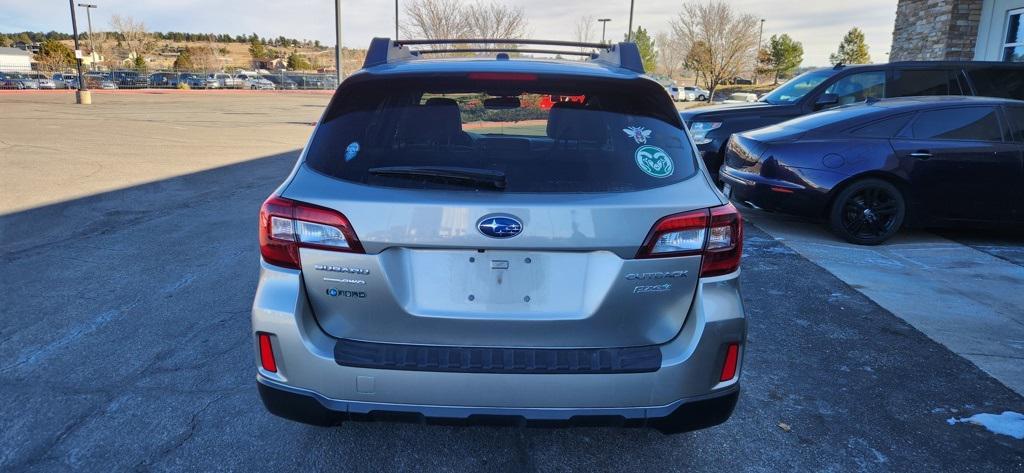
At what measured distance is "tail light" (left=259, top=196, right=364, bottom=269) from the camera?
7.75 feet

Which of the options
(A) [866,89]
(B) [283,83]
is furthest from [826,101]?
(B) [283,83]

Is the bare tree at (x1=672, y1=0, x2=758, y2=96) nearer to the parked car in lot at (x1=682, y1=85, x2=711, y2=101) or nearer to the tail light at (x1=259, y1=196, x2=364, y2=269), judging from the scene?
the parked car in lot at (x1=682, y1=85, x2=711, y2=101)

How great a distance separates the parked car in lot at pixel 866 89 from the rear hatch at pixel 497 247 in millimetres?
7455

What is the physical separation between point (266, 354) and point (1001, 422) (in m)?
3.38

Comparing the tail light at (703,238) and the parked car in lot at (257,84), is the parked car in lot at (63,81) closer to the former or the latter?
the parked car in lot at (257,84)

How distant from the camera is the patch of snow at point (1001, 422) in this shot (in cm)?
331

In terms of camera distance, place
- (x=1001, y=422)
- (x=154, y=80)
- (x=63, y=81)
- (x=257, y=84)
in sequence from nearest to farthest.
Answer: (x=1001, y=422), (x=63, y=81), (x=154, y=80), (x=257, y=84)

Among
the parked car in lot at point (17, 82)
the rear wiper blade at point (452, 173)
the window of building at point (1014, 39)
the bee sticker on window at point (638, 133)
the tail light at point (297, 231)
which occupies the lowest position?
the parked car in lot at point (17, 82)

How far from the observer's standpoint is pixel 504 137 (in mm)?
2992

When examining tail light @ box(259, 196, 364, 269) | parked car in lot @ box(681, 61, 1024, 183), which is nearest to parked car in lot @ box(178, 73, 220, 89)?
parked car in lot @ box(681, 61, 1024, 183)

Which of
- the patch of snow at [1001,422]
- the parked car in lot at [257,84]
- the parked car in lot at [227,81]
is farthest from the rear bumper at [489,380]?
the parked car in lot at [257,84]

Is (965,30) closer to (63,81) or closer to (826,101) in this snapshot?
(826,101)

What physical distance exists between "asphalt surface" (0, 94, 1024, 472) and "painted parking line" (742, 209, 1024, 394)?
179 millimetres

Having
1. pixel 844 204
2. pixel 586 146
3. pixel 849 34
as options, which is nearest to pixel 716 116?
pixel 844 204
